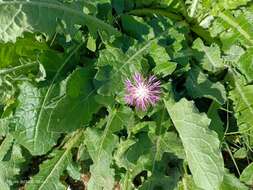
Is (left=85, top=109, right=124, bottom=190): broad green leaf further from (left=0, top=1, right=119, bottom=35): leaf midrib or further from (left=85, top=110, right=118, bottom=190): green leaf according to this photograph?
(left=0, top=1, right=119, bottom=35): leaf midrib

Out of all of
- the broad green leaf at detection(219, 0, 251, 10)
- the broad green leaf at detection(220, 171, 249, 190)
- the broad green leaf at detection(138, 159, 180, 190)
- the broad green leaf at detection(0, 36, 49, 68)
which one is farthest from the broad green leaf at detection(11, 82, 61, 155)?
the broad green leaf at detection(219, 0, 251, 10)

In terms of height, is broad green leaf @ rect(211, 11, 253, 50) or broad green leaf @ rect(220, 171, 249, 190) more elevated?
broad green leaf @ rect(211, 11, 253, 50)

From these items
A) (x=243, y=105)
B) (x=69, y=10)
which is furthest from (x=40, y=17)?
(x=243, y=105)

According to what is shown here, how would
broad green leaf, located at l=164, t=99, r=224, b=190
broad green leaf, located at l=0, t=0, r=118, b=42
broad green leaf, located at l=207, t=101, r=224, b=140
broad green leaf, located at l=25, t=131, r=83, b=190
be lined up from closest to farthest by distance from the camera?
1. broad green leaf, located at l=0, t=0, r=118, b=42
2. broad green leaf, located at l=164, t=99, r=224, b=190
3. broad green leaf, located at l=207, t=101, r=224, b=140
4. broad green leaf, located at l=25, t=131, r=83, b=190

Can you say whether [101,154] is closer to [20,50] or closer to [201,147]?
[201,147]

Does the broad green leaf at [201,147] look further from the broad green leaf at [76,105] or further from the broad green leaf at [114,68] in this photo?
the broad green leaf at [76,105]

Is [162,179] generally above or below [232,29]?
below
